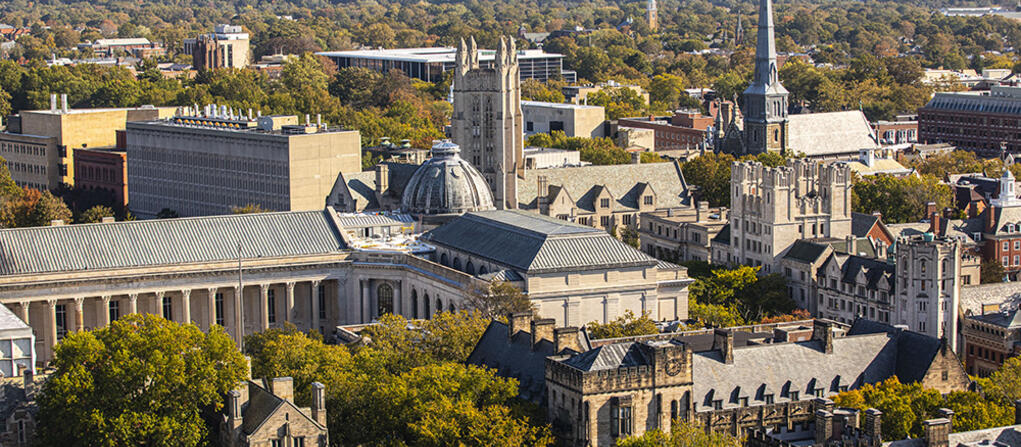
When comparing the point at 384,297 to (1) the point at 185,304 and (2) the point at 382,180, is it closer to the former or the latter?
(1) the point at 185,304

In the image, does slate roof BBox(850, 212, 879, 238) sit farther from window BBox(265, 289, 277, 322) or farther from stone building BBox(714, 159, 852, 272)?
window BBox(265, 289, 277, 322)

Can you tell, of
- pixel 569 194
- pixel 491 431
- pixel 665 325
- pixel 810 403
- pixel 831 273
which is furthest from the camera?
pixel 569 194

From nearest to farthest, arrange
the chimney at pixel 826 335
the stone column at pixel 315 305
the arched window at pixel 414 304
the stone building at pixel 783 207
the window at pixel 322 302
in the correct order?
the chimney at pixel 826 335 → the arched window at pixel 414 304 → the stone column at pixel 315 305 → the window at pixel 322 302 → the stone building at pixel 783 207

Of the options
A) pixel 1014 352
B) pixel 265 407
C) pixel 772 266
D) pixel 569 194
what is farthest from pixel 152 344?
pixel 569 194

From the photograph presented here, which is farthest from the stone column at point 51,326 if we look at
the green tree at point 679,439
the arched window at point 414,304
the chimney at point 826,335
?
the green tree at point 679,439

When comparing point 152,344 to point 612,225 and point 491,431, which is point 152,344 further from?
point 612,225

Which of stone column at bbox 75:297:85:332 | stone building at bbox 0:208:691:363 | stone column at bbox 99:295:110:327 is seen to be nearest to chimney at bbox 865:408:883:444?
stone building at bbox 0:208:691:363

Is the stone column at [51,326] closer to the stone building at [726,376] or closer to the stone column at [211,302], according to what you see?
the stone column at [211,302]
